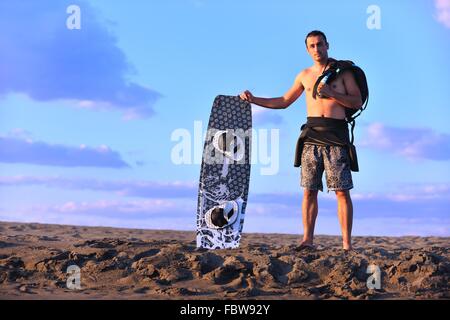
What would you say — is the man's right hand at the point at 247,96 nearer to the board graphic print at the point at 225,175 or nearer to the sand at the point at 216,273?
the board graphic print at the point at 225,175

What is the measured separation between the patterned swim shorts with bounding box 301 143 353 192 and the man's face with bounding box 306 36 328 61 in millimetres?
955

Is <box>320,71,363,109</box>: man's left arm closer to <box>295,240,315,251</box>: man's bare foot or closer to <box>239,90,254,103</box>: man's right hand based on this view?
<box>239,90,254,103</box>: man's right hand

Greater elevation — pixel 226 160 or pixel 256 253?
pixel 226 160

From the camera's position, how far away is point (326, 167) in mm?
6426

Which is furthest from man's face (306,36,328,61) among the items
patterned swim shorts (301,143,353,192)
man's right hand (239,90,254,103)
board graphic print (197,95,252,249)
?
board graphic print (197,95,252,249)

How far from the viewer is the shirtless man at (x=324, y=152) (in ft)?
20.9

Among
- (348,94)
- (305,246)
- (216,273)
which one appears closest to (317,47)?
(348,94)
